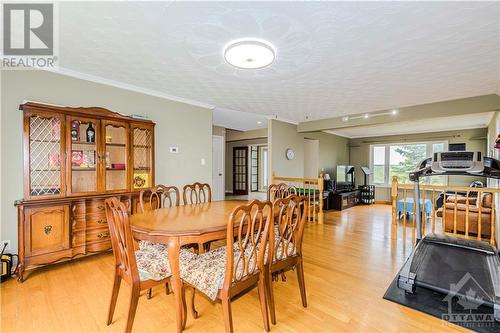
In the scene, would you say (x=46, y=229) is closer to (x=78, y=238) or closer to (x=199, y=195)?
(x=78, y=238)

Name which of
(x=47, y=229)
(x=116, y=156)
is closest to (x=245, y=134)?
(x=116, y=156)

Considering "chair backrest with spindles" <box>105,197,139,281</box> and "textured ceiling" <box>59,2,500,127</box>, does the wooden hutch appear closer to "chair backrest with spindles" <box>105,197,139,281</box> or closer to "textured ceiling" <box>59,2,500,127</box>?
"textured ceiling" <box>59,2,500,127</box>

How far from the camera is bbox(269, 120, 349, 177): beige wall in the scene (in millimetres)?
5757

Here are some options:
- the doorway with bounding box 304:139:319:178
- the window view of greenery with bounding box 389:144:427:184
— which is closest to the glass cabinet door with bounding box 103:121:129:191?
the doorway with bounding box 304:139:319:178

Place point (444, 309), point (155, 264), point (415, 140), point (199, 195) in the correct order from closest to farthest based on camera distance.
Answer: point (155, 264) < point (444, 309) < point (199, 195) < point (415, 140)

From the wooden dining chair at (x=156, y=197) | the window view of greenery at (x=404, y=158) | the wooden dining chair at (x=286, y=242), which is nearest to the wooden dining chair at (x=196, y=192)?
the wooden dining chair at (x=156, y=197)

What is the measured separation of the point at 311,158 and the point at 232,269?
6.31m

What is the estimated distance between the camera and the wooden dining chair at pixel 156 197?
2.67 metres

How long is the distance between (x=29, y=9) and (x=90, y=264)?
2.69 metres

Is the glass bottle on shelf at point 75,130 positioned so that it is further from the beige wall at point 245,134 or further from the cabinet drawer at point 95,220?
the beige wall at point 245,134

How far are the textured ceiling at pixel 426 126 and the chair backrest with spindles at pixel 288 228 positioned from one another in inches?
170

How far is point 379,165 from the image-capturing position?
8.16 metres

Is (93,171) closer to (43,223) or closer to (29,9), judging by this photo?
(43,223)

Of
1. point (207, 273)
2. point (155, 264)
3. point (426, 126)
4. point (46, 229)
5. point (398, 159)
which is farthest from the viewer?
point (398, 159)
